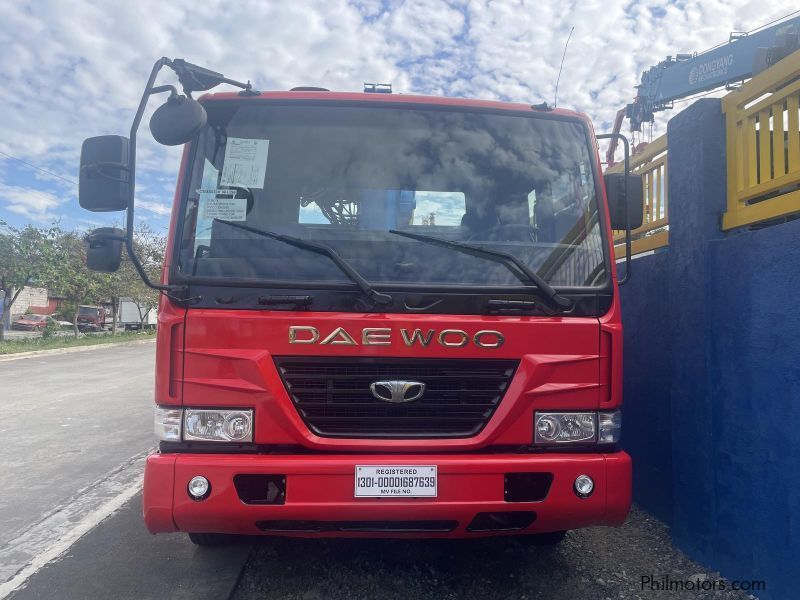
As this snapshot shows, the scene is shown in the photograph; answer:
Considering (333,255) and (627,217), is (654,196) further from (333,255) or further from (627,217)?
(333,255)

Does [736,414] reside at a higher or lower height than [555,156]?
lower

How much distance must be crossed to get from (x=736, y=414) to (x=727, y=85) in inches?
487

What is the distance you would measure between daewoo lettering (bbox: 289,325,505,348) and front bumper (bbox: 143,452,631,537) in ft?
1.66

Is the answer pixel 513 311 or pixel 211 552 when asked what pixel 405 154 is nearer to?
pixel 513 311

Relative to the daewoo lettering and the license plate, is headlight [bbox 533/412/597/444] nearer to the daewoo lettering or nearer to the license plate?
the daewoo lettering

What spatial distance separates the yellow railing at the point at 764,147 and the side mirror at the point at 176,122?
282 cm

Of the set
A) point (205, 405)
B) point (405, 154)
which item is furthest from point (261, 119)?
point (205, 405)

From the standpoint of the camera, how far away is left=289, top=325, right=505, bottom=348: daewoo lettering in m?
2.87

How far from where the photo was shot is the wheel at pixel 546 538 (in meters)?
3.73

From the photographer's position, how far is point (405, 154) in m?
3.33

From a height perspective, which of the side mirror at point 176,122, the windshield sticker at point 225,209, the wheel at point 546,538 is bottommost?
the wheel at point 546,538

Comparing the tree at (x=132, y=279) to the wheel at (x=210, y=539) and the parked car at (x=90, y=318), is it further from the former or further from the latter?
the wheel at (x=210, y=539)

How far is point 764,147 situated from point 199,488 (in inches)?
129

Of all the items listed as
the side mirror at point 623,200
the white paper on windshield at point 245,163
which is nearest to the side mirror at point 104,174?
the white paper on windshield at point 245,163
